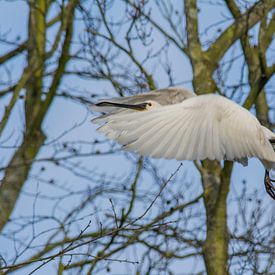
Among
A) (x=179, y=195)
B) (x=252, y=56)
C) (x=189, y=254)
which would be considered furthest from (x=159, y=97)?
(x=252, y=56)

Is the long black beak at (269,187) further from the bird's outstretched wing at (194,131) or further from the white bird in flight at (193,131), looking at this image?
the bird's outstretched wing at (194,131)

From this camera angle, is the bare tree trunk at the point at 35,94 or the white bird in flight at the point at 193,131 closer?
the white bird in flight at the point at 193,131

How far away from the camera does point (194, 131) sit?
5.62 meters

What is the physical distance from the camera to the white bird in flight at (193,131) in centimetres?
541

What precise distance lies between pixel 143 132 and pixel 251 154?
0.79 m

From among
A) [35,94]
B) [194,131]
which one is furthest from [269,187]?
[35,94]

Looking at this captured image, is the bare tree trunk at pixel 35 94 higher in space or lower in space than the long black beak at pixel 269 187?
higher

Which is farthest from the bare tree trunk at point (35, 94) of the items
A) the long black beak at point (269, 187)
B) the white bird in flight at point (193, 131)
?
the white bird in flight at point (193, 131)

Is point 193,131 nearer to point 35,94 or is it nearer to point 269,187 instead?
point 269,187

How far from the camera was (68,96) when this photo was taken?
948 cm

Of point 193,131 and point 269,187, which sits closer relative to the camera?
point 193,131

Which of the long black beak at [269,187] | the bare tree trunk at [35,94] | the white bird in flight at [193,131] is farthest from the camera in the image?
the bare tree trunk at [35,94]

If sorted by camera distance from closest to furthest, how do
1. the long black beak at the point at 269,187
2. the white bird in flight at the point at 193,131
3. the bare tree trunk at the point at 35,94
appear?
the white bird in flight at the point at 193,131
the long black beak at the point at 269,187
the bare tree trunk at the point at 35,94

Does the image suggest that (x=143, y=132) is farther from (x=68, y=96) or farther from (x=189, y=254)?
(x=68, y=96)
